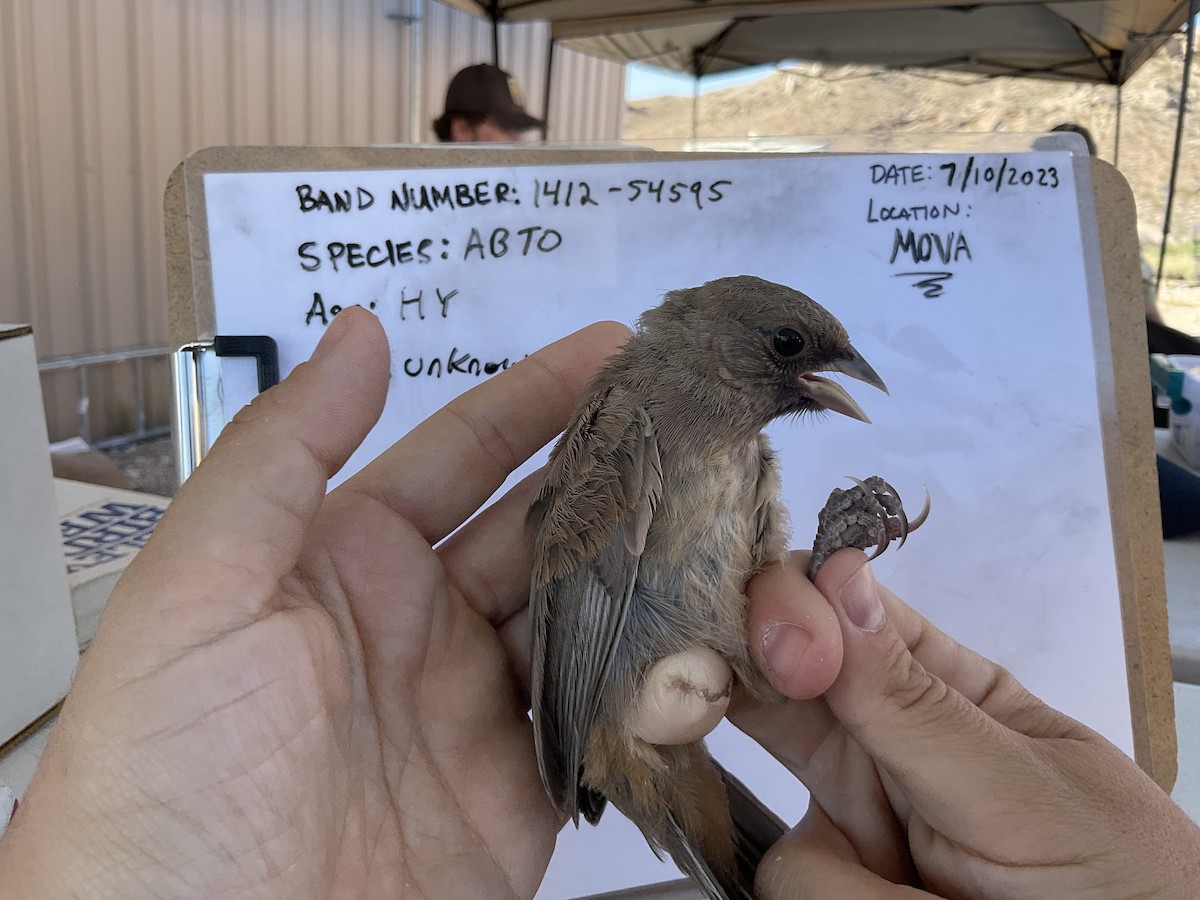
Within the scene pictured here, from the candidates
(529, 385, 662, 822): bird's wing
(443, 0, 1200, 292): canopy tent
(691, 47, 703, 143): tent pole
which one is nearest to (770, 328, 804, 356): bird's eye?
(529, 385, 662, 822): bird's wing

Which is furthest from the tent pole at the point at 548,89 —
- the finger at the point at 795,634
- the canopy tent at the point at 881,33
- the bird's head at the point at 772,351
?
the finger at the point at 795,634

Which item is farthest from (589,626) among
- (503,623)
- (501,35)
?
(501,35)

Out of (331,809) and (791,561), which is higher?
(791,561)

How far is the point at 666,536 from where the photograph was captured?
142 centimetres

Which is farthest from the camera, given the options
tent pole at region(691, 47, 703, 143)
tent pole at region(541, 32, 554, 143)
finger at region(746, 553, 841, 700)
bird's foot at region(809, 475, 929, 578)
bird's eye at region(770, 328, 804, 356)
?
tent pole at region(691, 47, 703, 143)

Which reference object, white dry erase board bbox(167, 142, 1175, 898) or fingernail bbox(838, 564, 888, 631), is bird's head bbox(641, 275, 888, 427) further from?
white dry erase board bbox(167, 142, 1175, 898)

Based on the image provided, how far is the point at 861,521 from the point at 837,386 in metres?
0.31

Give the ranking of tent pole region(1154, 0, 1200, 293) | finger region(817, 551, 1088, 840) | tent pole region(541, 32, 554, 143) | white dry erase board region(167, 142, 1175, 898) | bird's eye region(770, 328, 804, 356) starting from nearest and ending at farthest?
finger region(817, 551, 1088, 840), bird's eye region(770, 328, 804, 356), white dry erase board region(167, 142, 1175, 898), tent pole region(1154, 0, 1200, 293), tent pole region(541, 32, 554, 143)

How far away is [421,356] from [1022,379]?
160 cm

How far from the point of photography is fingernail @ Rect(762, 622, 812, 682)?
136 cm

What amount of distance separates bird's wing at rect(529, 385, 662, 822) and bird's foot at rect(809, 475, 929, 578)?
47 cm

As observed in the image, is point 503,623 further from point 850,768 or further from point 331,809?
point 850,768

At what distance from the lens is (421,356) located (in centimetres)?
200

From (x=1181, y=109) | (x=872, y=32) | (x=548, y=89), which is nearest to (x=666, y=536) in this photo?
(x=548, y=89)
